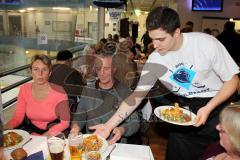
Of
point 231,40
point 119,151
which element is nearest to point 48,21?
point 231,40

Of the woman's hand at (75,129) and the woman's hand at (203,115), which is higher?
the woman's hand at (203,115)

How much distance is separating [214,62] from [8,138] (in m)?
1.48

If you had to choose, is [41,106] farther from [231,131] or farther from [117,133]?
[231,131]

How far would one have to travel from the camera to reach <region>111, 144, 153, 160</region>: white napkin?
1.60 metres

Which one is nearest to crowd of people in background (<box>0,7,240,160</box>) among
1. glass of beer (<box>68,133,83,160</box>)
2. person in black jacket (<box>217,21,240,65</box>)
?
glass of beer (<box>68,133,83,160</box>)

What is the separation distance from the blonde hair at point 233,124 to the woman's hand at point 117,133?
0.75m

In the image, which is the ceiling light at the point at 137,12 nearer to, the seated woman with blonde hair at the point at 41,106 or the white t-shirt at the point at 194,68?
the seated woman with blonde hair at the point at 41,106

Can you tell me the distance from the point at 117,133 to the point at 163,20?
85 cm

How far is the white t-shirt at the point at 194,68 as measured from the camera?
1896mm

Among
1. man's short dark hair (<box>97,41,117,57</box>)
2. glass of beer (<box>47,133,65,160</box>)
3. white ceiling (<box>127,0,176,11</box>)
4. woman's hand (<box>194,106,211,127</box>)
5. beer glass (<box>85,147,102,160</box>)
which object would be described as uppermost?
white ceiling (<box>127,0,176,11</box>)

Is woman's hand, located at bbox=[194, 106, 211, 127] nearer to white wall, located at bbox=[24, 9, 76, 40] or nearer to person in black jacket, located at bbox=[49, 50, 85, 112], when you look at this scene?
person in black jacket, located at bbox=[49, 50, 85, 112]

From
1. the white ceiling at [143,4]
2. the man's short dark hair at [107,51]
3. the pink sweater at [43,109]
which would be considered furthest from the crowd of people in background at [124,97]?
the white ceiling at [143,4]

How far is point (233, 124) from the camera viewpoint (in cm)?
139

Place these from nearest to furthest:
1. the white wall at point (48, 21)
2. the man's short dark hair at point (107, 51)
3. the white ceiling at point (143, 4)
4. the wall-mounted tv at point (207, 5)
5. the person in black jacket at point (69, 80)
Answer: the man's short dark hair at point (107, 51) → the person in black jacket at point (69, 80) → the white wall at point (48, 21) → the wall-mounted tv at point (207, 5) → the white ceiling at point (143, 4)
